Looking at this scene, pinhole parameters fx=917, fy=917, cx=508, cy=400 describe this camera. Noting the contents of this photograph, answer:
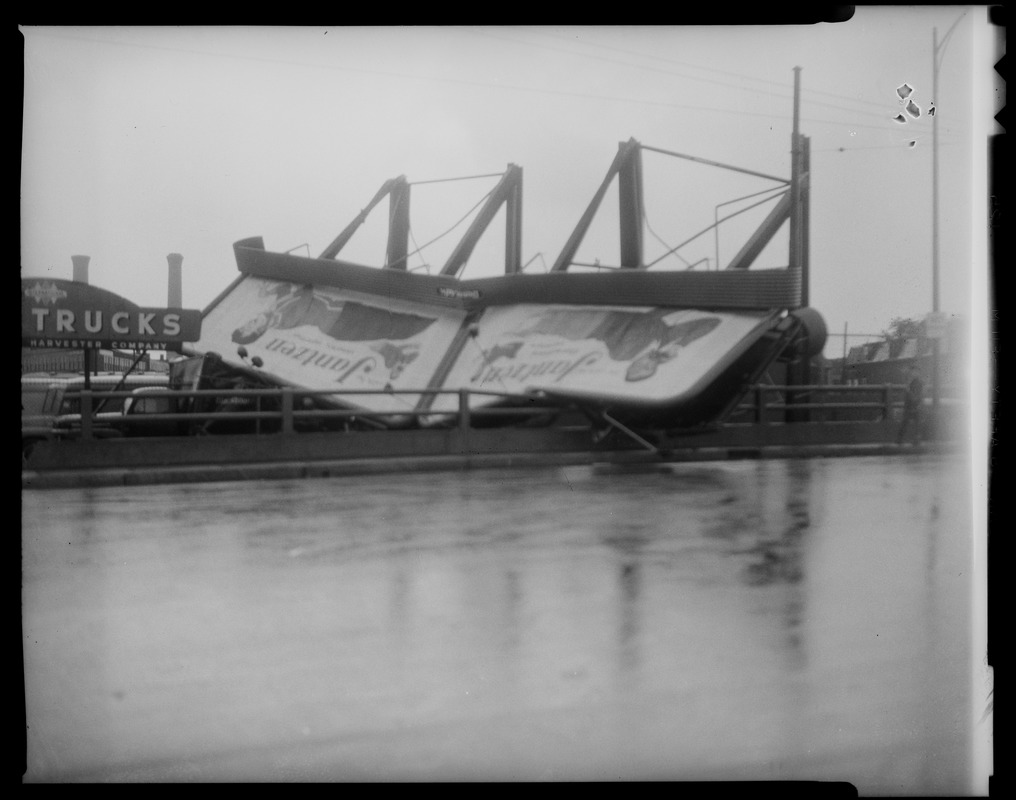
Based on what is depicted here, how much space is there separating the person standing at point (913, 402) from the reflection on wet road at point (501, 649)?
2.77 ft

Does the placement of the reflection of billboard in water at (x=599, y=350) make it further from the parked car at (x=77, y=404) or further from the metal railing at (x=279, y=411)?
the parked car at (x=77, y=404)

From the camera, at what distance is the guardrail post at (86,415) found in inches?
390

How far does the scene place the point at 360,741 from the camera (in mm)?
3275

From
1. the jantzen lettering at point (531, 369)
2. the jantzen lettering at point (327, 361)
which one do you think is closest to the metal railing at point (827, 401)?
the jantzen lettering at point (531, 369)

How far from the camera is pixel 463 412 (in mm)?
10547

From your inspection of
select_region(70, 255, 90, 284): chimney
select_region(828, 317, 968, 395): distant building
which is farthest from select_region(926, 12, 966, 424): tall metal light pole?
select_region(70, 255, 90, 284): chimney

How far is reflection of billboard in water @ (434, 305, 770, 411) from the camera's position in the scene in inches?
388

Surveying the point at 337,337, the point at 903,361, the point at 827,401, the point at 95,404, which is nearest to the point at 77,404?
the point at 95,404

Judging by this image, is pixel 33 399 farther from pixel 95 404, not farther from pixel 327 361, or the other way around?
pixel 95 404

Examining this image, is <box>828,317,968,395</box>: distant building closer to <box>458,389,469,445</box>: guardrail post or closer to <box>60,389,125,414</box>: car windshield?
Result: <box>458,389,469,445</box>: guardrail post

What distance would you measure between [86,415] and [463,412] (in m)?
4.34

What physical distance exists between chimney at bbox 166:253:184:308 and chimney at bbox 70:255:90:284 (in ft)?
4.10
